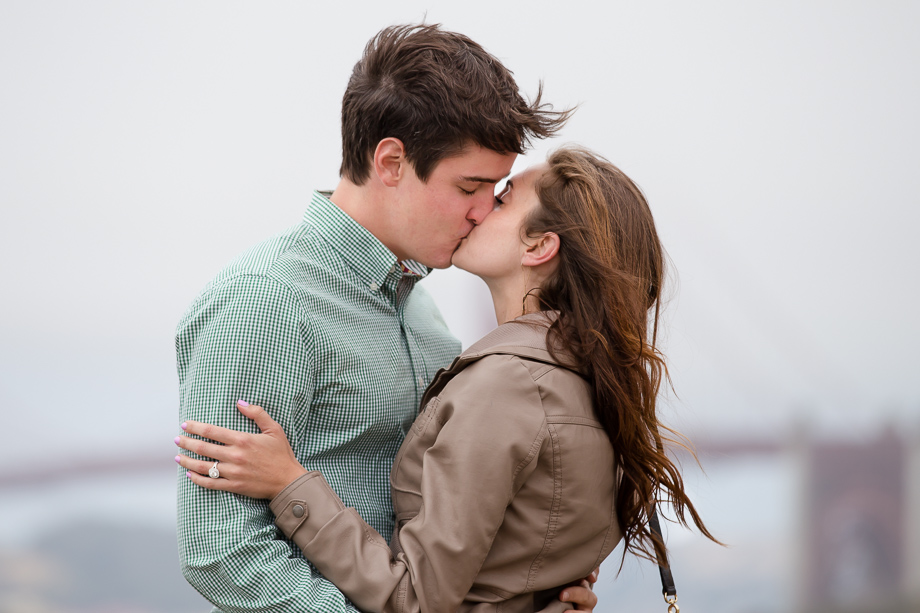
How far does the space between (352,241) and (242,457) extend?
48 centimetres

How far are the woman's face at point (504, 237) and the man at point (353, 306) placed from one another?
3 cm

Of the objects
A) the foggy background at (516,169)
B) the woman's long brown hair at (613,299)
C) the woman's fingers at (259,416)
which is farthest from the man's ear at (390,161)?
the foggy background at (516,169)

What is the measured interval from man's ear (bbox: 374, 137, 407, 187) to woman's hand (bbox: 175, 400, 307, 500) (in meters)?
0.53

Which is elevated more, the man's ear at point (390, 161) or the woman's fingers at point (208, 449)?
the man's ear at point (390, 161)

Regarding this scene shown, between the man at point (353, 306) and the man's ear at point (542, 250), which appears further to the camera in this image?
the man's ear at point (542, 250)

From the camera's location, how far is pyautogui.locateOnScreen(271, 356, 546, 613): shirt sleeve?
1138mm

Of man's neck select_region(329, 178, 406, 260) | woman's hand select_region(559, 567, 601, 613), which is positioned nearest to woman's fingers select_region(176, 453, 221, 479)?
man's neck select_region(329, 178, 406, 260)

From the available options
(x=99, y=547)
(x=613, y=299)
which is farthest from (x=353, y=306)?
(x=99, y=547)

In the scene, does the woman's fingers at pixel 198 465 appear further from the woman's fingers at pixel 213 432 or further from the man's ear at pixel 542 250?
the man's ear at pixel 542 250

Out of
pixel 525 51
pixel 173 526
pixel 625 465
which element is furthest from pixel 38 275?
pixel 625 465

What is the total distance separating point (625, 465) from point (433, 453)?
393mm

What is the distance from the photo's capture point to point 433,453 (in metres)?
1.19

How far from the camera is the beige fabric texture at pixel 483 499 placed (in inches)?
45.0

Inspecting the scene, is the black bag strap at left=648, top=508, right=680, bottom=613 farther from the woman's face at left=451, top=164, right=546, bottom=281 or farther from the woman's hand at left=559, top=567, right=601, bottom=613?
the woman's face at left=451, top=164, right=546, bottom=281
